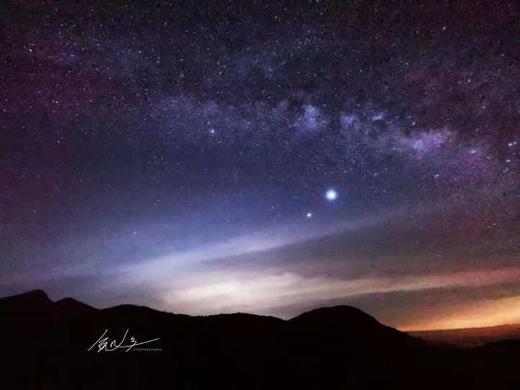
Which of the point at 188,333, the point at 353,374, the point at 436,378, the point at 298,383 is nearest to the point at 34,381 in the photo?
the point at 188,333

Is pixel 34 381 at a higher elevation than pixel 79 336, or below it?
below

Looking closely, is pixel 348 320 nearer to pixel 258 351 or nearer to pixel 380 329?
pixel 380 329

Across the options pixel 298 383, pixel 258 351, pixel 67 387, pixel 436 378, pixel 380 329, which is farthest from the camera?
pixel 380 329

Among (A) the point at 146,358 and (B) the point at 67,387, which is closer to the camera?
(B) the point at 67,387

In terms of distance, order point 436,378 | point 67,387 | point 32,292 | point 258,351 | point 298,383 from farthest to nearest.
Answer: point 32,292 → point 258,351 → point 436,378 → point 298,383 → point 67,387

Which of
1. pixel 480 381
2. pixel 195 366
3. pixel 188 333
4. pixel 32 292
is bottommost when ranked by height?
pixel 480 381

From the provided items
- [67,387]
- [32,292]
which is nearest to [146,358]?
[67,387]

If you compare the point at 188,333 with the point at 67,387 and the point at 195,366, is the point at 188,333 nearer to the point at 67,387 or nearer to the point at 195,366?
the point at 195,366
